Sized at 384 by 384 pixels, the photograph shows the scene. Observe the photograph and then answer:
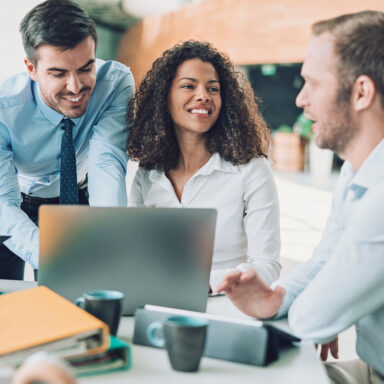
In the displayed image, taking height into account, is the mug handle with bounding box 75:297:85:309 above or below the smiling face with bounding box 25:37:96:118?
below

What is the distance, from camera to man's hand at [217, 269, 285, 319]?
3.68 feet

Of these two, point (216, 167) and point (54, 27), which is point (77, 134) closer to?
point (54, 27)

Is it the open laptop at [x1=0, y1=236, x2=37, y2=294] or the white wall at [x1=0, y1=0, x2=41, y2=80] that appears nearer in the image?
the open laptop at [x1=0, y1=236, x2=37, y2=294]

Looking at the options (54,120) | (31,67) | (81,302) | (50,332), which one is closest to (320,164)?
(54,120)

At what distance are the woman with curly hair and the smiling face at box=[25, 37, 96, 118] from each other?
0.27m

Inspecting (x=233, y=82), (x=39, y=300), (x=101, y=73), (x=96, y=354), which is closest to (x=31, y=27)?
(x=101, y=73)

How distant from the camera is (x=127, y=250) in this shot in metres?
1.12

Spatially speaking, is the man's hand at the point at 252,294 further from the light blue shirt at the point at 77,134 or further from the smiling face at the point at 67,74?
the smiling face at the point at 67,74

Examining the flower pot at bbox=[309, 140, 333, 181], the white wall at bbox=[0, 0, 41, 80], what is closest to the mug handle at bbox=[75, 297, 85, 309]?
the white wall at bbox=[0, 0, 41, 80]

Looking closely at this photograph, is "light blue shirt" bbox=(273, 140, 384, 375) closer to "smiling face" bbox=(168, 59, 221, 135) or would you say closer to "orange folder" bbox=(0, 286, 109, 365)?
"orange folder" bbox=(0, 286, 109, 365)

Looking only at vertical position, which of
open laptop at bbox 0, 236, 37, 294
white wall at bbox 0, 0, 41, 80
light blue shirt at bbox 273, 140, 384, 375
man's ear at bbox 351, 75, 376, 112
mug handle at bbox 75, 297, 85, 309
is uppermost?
white wall at bbox 0, 0, 41, 80

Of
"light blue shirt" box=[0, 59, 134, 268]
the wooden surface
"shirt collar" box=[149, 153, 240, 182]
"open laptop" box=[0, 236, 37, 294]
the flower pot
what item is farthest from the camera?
the flower pot

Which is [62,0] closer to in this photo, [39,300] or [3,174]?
[3,174]

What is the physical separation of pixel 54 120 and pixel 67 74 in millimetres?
357
